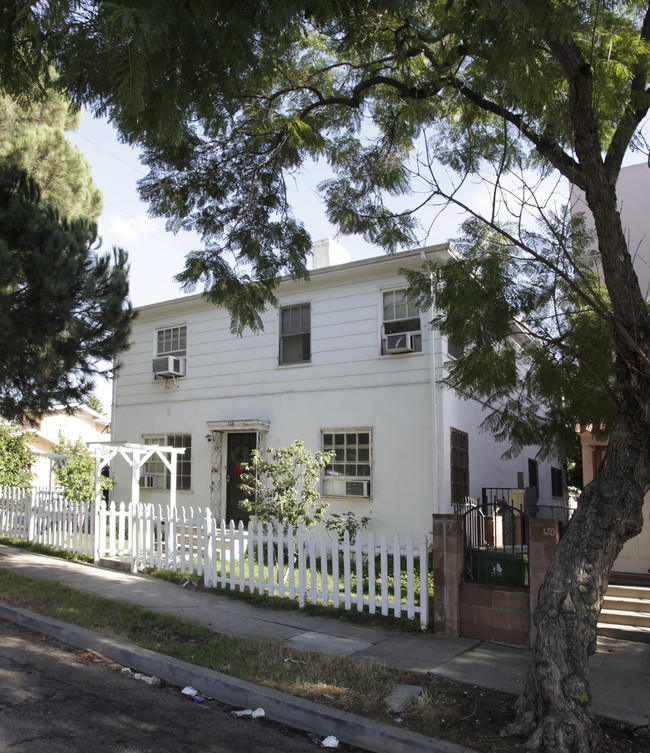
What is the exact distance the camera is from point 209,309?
15648mm

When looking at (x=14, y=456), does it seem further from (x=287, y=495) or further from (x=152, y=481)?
(x=287, y=495)

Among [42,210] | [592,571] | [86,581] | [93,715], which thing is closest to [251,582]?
[86,581]

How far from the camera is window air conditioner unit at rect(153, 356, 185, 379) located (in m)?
15.6

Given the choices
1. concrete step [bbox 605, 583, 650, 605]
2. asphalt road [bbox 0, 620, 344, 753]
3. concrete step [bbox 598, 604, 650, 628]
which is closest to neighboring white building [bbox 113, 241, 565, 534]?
concrete step [bbox 605, 583, 650, 605]

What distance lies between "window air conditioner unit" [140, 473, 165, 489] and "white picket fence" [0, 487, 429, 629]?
10.1ft

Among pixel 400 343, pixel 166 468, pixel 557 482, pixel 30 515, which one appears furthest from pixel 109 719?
pixel 557 482

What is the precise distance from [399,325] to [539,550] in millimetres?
6912

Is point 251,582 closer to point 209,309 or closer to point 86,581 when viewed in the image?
point 86,581

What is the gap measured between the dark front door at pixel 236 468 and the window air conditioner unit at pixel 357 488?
261 centimetres

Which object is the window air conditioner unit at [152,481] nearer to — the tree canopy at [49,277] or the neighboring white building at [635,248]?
the tree canopy at [49,277]

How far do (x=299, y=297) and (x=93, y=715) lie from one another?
10.5 metres

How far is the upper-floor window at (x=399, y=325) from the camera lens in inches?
481

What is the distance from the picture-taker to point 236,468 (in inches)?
577

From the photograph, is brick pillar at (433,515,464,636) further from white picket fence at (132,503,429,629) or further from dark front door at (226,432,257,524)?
dark front door at (226,432,257,524)
